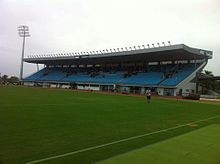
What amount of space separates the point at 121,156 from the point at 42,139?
279 centimetres

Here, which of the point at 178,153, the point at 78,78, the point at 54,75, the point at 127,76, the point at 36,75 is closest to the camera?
the point at 178,153

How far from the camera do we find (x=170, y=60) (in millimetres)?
66312

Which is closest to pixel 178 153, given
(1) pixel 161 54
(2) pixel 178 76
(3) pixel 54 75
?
(2) pixel 178 76

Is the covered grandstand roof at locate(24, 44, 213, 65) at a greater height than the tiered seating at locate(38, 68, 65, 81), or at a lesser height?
greater

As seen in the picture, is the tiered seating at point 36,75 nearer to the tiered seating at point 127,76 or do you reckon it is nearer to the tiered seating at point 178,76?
the tiered seating at point 127,76

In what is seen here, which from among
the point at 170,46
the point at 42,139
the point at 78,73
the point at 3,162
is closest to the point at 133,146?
the point at 42,139

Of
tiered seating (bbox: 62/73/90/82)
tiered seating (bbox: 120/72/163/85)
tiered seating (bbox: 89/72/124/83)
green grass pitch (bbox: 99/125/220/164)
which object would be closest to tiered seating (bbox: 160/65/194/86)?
tiered seating (bbox: 120/72/163/85)

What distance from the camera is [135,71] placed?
239ft

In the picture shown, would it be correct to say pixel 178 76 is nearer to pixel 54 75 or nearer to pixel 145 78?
pixel 145 78

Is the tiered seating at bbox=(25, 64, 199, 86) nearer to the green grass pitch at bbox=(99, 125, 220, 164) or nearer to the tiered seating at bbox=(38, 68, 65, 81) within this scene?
the tiered seating at bbox=(38, 68, 65, 81)

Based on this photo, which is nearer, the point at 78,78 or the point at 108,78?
the point at 108,78

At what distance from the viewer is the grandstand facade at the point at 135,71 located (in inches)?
2215

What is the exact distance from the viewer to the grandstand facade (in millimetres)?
56263

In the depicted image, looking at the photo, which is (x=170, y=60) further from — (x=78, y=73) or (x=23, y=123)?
(x=23, y=123)
